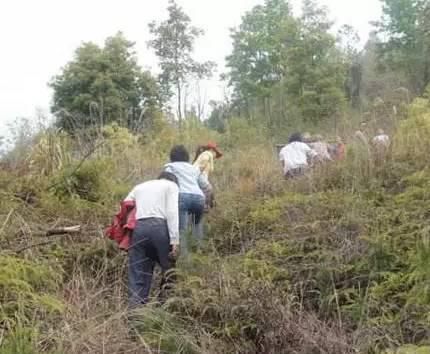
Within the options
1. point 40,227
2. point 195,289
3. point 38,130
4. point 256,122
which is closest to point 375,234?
point 195,289

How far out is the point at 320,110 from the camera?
2909 centimetres


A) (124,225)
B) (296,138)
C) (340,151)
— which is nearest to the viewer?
(124,225)

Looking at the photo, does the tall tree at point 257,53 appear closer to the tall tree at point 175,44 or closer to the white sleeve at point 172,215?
the tall tree at point 175,44

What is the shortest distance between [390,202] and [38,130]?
6435 mm

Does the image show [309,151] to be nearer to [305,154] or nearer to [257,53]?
[305,154]

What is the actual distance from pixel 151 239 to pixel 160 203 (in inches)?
15.5

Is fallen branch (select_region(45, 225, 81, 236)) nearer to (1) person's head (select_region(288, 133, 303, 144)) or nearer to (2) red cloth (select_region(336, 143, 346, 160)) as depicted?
(2) red cloth (select_region(336, 143, 346, 160))

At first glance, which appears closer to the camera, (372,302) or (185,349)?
(185,349)

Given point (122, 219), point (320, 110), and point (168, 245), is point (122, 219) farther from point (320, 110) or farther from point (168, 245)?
point (320, 110)

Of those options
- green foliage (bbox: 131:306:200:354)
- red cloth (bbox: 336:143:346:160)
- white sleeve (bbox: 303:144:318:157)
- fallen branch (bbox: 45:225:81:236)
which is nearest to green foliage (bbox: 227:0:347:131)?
white sleeve (bbox: 303:144:318:157)

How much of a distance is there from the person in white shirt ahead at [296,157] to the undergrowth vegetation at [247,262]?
0.29 metres

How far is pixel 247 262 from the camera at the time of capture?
23.6ft

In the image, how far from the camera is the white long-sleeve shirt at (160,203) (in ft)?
23.4

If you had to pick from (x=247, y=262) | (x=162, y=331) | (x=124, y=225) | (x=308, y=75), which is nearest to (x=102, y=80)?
(x=308, y=75)
